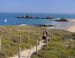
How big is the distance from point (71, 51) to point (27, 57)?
149 inches

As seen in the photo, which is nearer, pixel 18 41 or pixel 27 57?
pixel 27 57

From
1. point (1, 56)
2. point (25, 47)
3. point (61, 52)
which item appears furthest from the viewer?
point (25, 47)

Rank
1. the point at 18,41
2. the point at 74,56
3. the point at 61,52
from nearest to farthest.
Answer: the point at 74,56 → the point at 61,52 → the point at 18,41

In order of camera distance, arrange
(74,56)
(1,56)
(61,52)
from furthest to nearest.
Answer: (61,52) → (74,56) → (1,56)

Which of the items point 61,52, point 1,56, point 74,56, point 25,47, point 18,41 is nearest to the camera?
point 1,56

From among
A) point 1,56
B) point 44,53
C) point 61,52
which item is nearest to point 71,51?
point 61,52

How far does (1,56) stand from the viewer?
675 inches

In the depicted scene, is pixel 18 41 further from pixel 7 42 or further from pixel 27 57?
pixel 27 57

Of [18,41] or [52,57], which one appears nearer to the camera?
[52,57]

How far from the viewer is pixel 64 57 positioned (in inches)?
701

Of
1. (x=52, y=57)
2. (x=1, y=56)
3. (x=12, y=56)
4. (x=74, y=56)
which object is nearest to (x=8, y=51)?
(x=12, y=56)

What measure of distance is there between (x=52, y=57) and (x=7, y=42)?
6.74 meters

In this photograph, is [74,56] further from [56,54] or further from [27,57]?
[27,57]

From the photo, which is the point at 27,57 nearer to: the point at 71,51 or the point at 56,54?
the point at 56,54
